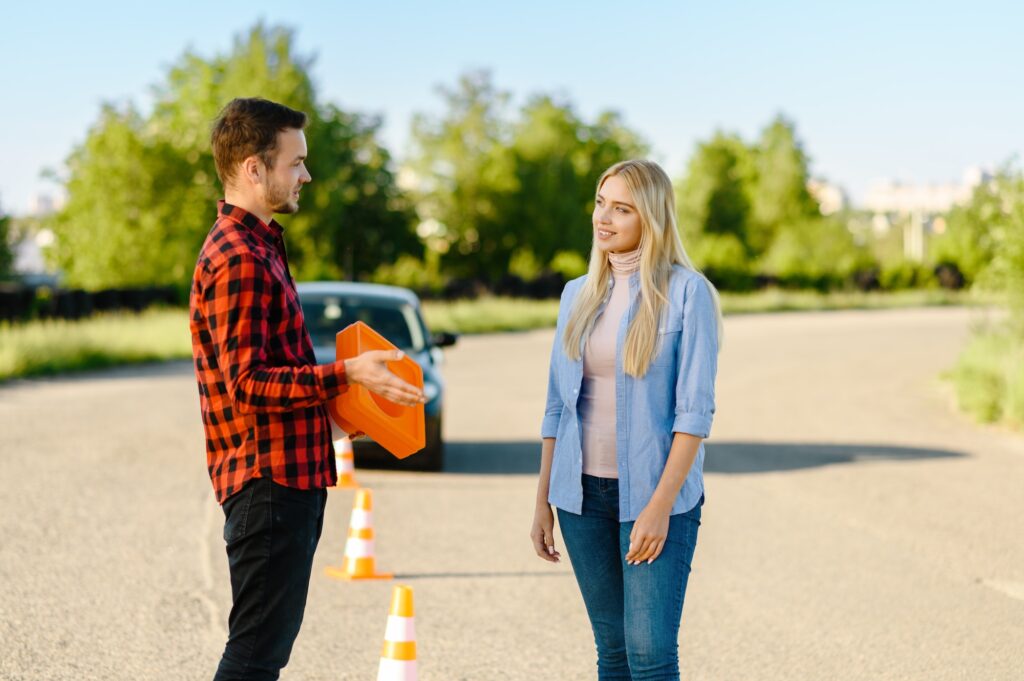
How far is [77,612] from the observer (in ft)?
21.7

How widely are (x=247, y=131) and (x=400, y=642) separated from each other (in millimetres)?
1794

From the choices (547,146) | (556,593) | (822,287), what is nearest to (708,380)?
(556,593)

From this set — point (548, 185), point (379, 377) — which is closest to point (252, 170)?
point (379, 377)

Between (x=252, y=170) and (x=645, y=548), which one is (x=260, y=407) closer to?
(x=252, y=170)

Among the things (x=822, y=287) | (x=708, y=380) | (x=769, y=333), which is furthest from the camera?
(x=822, y=287)

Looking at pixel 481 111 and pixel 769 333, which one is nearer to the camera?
pixel 769 333

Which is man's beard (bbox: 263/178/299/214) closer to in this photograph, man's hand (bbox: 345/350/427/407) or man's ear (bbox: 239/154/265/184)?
man's ear (bbox: 239/154/265/184)

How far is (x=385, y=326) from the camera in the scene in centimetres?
1266

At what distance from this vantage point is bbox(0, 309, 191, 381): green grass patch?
74.8 feet

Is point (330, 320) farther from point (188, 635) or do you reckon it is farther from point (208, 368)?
point (208, 368)

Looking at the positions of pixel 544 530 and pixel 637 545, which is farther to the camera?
pixel 544 530

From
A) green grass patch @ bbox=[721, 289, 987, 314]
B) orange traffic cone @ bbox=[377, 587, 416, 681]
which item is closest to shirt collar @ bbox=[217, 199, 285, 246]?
orange traffic cone @ bbox=[377, 587, 416, 681]

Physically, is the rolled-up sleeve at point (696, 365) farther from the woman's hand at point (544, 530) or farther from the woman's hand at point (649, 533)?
the woman's hand at point (544, 530)

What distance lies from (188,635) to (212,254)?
3283 millimetres
